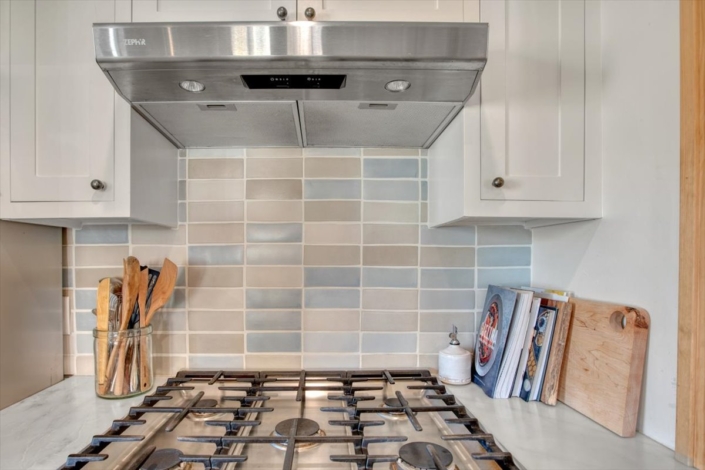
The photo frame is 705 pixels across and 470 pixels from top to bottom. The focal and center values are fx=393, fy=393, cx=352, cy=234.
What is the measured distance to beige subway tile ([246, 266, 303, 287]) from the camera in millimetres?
1193

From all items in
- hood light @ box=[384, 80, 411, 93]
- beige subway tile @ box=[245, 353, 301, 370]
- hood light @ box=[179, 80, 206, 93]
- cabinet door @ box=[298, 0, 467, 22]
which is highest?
cabinet door @ box=[298, 0, 467, 22]

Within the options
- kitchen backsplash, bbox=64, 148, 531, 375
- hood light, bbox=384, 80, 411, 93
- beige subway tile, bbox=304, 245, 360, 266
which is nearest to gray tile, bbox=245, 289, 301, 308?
kitchen backsplash, bbox=64, 148, 531, 375

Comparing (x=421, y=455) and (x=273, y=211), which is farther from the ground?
(x=273, y=211)

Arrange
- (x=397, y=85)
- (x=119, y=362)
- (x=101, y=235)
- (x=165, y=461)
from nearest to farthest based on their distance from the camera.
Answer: (x=165, y=461), (x=397, y=85), (x=119, y=362), (x=101, y=235)

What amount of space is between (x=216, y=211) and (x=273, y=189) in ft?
0.61

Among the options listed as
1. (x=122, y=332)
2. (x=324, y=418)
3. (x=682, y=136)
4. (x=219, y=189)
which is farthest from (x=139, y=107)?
(x=682, y=136)

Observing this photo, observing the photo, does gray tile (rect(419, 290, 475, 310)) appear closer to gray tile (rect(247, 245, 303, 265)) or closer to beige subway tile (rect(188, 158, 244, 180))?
gray tile (rect(247, 245, 303, 265))

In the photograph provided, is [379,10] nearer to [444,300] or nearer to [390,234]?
[390,234]

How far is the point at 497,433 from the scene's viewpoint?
2.70 feet

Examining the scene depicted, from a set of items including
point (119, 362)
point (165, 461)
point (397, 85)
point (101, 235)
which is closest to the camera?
point (165, 461)

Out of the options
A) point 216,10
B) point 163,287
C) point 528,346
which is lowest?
point 528,346

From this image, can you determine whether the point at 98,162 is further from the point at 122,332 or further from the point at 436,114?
the point at 436,114

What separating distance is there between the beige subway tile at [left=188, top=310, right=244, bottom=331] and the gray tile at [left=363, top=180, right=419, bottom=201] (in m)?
0.54

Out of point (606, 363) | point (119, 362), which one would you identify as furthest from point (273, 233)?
point (606, 363)
